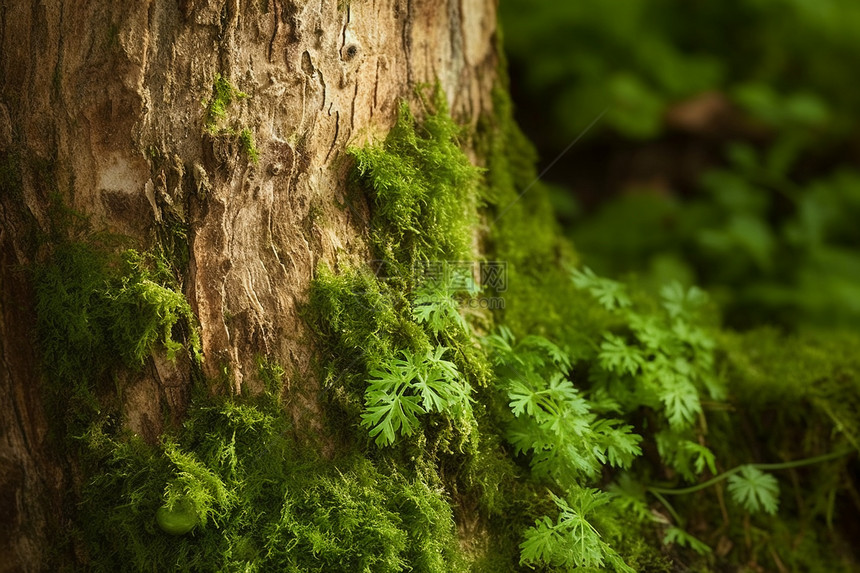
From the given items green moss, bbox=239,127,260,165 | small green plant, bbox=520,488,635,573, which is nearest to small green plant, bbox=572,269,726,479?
small green plant, bbox=520,488,635,573

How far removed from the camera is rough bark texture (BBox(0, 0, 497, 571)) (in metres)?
2.05

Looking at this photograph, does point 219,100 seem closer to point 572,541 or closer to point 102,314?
point 102,314

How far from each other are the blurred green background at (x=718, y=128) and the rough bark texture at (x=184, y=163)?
2818mm

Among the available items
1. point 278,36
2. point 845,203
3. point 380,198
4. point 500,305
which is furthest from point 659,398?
point 845,203

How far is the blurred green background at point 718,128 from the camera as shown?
485cm

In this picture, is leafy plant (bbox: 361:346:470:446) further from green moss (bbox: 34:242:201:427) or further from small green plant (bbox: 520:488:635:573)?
green moss (bbox: 34:242:201:427)

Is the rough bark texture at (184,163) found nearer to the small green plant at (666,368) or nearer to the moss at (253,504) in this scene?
the moss at (253,504)

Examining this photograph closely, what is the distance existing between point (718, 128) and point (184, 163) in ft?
17.3

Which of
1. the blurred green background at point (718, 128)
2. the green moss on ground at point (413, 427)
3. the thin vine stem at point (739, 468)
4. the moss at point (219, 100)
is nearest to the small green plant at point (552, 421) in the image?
the green moss on ground at point (413, 427)

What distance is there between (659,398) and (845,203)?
12.4 feet

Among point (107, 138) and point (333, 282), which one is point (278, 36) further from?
point (333, 282)

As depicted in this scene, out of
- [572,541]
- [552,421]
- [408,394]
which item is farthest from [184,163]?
[572,541]

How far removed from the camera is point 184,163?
2070 mm

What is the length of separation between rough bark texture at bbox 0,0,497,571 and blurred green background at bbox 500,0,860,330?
282 centimetres
